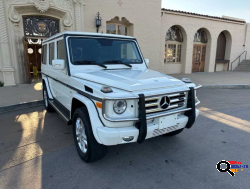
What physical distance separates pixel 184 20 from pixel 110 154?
45.3 ft

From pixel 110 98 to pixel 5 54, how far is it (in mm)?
8704

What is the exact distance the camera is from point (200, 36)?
635 inches

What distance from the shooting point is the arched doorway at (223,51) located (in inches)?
678

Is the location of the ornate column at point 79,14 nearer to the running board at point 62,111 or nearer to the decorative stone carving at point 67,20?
the decorative stone carving at point 67,20

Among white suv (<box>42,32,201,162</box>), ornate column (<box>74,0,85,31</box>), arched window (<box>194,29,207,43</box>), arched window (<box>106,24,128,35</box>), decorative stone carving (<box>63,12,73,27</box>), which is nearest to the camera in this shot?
white suv (<box>42,32,201,162</box>)

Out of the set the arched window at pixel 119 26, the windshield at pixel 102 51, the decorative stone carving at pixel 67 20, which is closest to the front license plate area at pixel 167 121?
the windshield at pixel 102 51

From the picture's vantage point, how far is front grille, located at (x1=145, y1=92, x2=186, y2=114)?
258 cm

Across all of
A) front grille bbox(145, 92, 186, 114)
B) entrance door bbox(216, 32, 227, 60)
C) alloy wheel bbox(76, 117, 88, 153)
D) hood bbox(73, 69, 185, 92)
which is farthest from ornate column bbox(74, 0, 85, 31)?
entrance door bbox(216, 32, 227, 60)

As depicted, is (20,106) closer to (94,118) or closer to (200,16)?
(94,118)

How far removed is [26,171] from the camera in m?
2.73

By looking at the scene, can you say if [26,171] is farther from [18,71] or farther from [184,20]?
[184,20]

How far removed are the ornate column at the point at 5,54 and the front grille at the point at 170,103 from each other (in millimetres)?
8709

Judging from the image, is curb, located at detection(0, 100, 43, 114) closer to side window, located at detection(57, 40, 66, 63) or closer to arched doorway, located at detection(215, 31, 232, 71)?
side window, located at detection(57, 40, 66, 63)

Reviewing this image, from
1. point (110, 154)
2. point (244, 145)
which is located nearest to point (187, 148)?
point (244, 145)
